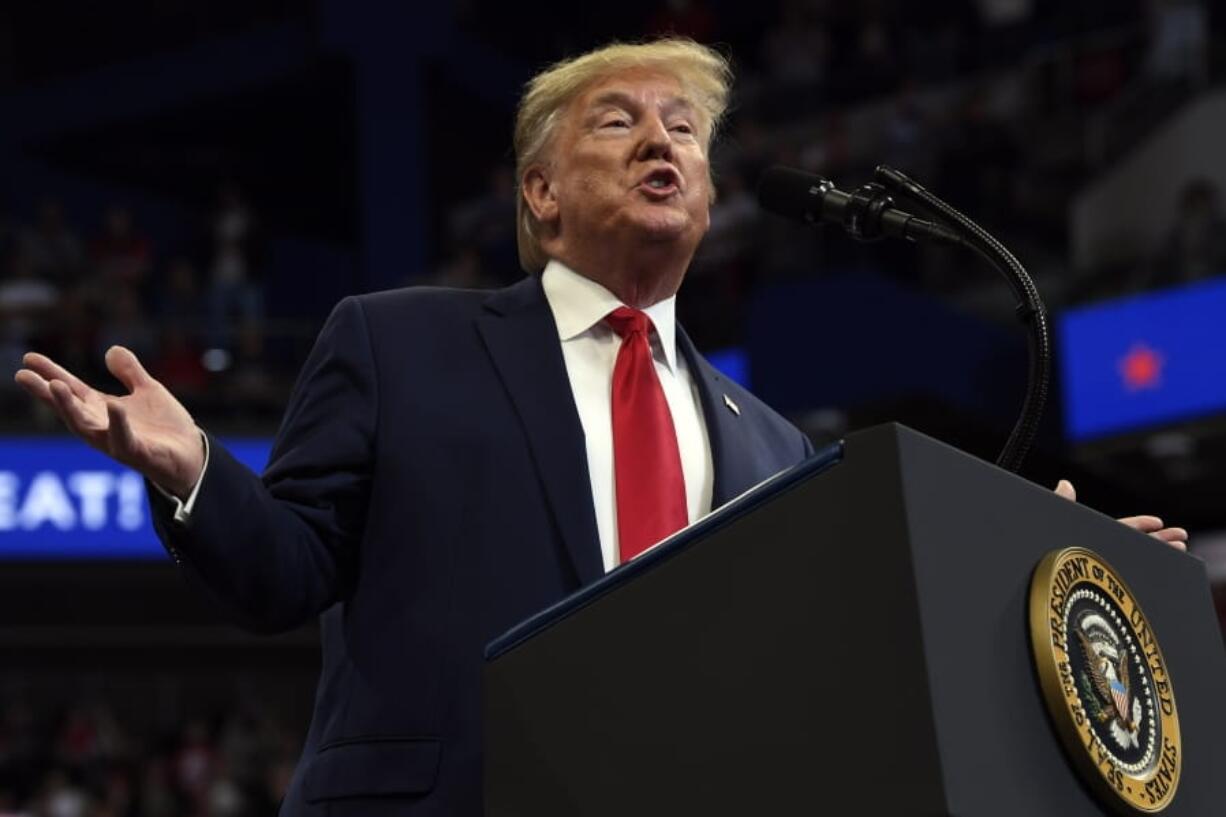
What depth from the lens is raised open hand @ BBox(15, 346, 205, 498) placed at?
70.6 inches

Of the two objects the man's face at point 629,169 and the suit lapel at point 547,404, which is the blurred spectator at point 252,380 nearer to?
the man's face at point 629,169

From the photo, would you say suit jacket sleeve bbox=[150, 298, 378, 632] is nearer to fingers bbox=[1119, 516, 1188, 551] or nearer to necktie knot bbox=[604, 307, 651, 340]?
necktie knot bbox=[604, 307, 651, 340]

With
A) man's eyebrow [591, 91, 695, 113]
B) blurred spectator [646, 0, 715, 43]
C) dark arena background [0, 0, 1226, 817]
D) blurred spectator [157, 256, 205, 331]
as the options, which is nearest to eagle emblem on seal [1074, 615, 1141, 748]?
man's eyebrow [591, 91, 695, 113]

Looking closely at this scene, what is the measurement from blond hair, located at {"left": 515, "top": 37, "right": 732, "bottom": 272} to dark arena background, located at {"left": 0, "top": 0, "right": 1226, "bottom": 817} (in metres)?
5.95

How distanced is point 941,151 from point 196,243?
716 cm

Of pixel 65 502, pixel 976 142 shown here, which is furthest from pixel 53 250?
pixel 976 142

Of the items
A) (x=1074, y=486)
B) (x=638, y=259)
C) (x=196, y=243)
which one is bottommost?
(x=1074, y=486)

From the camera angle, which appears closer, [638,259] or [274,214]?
[638,259]

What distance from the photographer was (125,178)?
15844 mm

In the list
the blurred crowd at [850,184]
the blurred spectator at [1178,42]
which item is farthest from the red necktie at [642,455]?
the blurred spectator at [1178,42]

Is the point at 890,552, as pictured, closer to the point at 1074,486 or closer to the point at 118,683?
the point at 1074,486

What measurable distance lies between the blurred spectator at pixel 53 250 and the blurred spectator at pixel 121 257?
12 centimetres

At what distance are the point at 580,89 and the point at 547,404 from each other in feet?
1.58

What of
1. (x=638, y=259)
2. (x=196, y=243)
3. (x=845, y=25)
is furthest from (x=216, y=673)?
(x=638, y=259)
